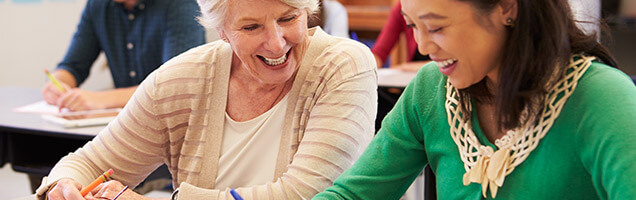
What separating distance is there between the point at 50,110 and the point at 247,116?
1.23 m

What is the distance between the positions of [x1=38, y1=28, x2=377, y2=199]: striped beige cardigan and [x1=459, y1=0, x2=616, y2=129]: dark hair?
0.47 m

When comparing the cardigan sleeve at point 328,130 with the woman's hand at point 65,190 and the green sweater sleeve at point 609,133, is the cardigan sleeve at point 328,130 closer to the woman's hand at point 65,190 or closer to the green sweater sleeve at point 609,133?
the woman's hand at point 65,190

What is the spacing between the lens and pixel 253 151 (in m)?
1.51

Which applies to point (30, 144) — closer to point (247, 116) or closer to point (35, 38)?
point (247, 116)

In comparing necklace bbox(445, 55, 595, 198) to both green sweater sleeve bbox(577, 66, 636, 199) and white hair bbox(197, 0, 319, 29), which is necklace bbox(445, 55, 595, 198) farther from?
white hair bbox(197, 0, 319, 29)

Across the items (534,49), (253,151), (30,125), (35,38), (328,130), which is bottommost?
(35,38)

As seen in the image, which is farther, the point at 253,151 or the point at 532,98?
the point at 253,151

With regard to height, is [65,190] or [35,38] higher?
[65,190]

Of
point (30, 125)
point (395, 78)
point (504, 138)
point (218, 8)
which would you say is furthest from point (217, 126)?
point (395, 78)

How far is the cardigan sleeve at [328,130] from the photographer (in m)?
1.35

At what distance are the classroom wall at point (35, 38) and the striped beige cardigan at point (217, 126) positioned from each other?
3.06m

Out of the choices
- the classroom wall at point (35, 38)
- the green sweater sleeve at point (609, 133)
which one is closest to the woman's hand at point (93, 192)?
the green sweater sleeve at point (609, 133)

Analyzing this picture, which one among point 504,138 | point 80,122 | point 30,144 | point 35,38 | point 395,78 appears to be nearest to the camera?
point 504,138

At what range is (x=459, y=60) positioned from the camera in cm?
97
